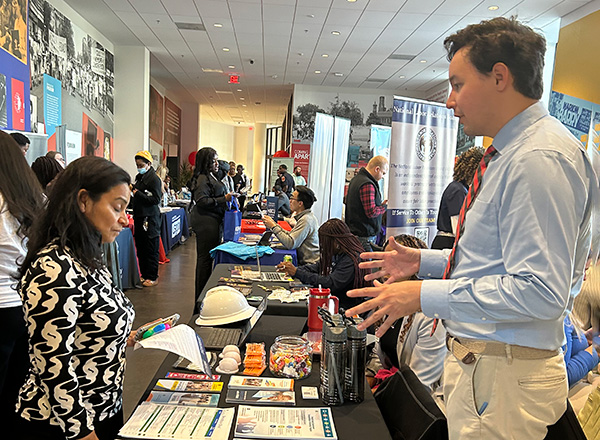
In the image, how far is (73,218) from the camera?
1.36 metres

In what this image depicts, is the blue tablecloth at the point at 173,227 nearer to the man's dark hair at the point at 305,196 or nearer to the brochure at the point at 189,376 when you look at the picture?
the man's dark hair at the point at 305,196

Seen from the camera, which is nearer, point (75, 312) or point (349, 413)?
point (75, 312)

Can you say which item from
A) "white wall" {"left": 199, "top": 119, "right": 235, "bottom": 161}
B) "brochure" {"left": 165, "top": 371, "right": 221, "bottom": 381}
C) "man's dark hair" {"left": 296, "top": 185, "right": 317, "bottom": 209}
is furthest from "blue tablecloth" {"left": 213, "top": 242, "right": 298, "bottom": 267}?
"white wall" {"left": 199, "top": 119, "right": 235, "bottom": 161}

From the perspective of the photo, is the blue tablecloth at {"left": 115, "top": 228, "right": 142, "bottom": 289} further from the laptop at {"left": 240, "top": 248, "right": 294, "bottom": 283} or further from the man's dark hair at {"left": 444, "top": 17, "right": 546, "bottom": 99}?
the man's dark hair at {"left": 444, "top": 17, "right": 546, "bottom": 99}

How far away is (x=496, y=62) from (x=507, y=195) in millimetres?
312

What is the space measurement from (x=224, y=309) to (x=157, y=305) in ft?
11.0

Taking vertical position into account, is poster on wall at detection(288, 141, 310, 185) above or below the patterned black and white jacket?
above

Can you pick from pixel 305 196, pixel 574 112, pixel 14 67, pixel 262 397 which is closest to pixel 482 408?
pixel 262 397

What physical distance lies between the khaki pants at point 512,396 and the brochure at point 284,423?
38 centimetres

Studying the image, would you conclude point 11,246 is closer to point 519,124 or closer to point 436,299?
point 436,299

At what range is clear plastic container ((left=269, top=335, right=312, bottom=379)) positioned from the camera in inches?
62.6

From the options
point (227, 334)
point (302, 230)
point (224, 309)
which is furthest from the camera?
point (302, 230)

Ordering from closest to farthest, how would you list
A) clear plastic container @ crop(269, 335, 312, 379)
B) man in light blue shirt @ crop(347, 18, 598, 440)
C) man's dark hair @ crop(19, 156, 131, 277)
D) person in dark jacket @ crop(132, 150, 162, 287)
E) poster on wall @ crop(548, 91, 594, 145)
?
1. man in light blue shirt @ crop(347, 18, 598, 440)
2. man's dark hair @ crop(19, 156, 131, 277)
3. clear plastic container @ crop(269, 335, 312, 379)
4. poster on wall @ crop(548, 91, 594, 145)
5. person in dark jacket @ crop(132, 150, 162, 287)

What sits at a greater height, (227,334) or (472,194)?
(472,194)
